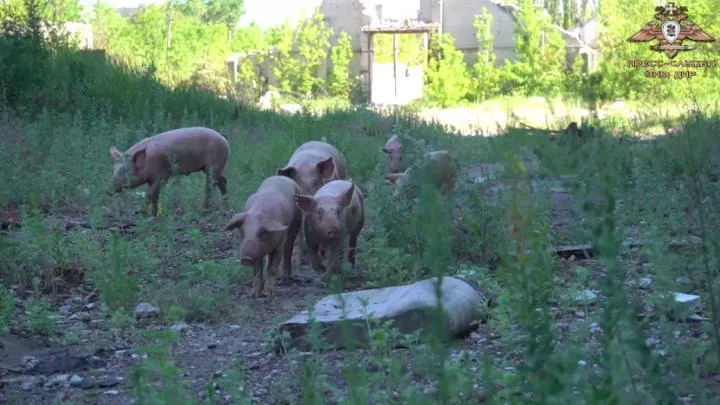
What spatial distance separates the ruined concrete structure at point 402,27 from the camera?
124ft

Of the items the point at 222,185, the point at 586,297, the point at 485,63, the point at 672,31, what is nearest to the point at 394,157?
the point at 222,185

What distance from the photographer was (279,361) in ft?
16.6

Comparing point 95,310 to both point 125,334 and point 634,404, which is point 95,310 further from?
point 634,404

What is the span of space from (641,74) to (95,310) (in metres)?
24.1

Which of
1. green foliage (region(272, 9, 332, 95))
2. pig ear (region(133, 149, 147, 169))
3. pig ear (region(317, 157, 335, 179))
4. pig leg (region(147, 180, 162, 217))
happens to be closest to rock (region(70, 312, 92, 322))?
pig ear (region(317, 157, 335, 179))

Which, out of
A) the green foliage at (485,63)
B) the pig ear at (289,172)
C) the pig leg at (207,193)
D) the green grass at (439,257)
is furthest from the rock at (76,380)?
the green foliage at (485,63)

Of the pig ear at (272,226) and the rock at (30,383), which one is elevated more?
the pig ear at (272,226)

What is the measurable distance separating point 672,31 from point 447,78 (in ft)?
37.3

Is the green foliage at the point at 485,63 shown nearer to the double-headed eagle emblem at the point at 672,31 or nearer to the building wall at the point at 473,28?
the building wall at the point at 473,28

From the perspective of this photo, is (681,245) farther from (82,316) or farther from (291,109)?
(291,109)

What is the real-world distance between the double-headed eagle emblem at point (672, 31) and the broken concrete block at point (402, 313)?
19.6 m

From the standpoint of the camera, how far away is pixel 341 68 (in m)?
37.2

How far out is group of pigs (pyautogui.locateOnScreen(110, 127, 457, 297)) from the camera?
676 centimetres

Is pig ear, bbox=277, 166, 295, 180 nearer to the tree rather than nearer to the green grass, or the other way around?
the green grass
